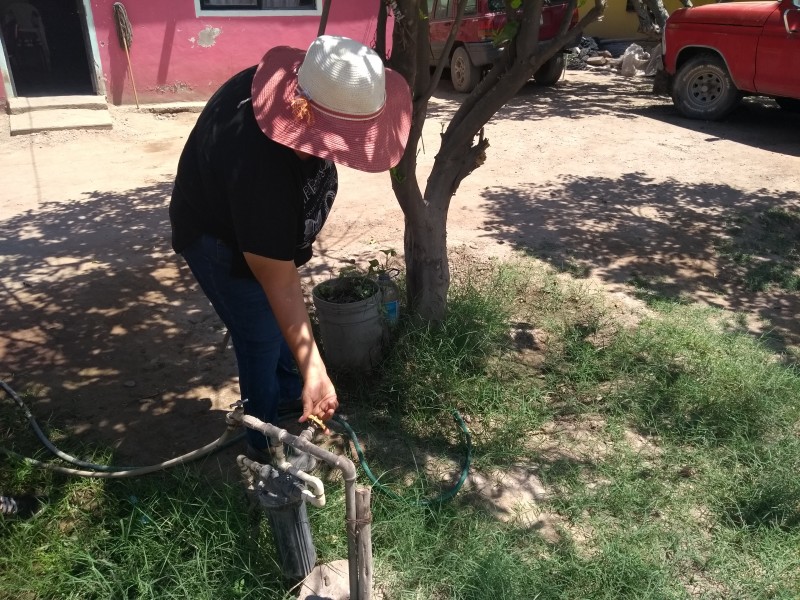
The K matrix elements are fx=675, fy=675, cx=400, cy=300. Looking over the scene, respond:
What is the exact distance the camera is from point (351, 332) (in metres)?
3.38

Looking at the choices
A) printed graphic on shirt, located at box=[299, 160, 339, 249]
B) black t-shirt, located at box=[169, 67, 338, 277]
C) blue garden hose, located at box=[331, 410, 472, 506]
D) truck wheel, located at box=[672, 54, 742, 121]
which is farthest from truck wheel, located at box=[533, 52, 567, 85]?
black t-shirt, located at box=[169, 67, 338, 277]

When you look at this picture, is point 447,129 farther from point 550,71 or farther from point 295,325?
point 550,71

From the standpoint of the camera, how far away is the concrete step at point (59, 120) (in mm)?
9031

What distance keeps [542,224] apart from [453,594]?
391 cm

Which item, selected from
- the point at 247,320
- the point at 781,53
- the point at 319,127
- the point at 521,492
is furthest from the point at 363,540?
the point at 781,53

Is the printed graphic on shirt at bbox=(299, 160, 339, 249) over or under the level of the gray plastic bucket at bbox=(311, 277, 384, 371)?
over

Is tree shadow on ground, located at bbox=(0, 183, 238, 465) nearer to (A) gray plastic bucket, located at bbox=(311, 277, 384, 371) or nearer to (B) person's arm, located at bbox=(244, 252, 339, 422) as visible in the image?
(A) gray plastic bucket, located at bbox=(311, 277, 384, 371)

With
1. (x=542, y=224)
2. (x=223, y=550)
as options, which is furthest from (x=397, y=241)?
(x=223, y=550)

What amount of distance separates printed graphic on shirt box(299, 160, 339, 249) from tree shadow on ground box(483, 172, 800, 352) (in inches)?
108

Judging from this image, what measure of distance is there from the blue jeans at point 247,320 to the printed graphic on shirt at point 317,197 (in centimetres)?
27

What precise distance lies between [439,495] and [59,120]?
28.8ft

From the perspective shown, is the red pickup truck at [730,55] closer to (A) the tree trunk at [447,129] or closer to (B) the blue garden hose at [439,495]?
(A) the tree trunk at [447,129]

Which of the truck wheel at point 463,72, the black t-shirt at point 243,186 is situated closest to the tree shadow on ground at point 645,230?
the black t-shirt at point 243,186

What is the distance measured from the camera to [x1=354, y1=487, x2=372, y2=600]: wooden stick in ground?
1.70 metres
